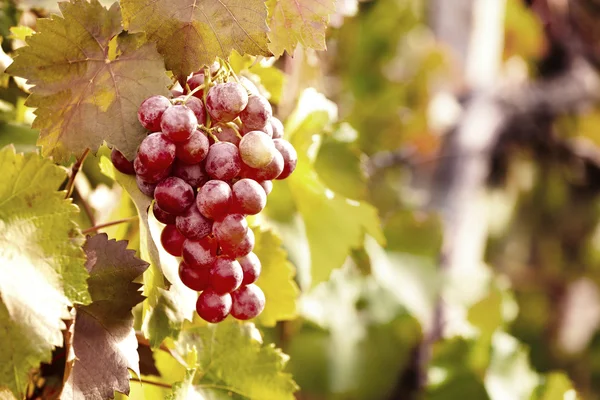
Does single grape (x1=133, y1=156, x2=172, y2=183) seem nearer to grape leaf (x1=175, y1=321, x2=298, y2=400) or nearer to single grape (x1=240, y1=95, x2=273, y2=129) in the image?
single grape (x1=240, y1=95, x2=273, y2=129)

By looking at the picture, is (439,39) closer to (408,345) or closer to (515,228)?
(408,345)

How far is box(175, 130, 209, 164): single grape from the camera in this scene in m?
0.54

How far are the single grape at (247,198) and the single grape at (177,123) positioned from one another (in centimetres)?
6

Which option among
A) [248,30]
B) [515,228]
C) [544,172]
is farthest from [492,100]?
[248,30]

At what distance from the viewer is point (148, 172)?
21.2 inches

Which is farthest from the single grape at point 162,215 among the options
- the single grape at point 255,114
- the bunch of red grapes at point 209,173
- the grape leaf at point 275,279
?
the grape leaf at point 275,279

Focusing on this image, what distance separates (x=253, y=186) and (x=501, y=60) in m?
2.46

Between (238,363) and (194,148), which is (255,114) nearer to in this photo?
(194,148)

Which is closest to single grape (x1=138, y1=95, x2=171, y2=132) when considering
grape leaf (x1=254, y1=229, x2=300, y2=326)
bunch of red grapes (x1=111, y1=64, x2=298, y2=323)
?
bunch of red grapes (x1=111, y1=64, x2=298, y2=323)

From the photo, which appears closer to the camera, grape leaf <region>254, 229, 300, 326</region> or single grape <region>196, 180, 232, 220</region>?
single grape <region>196, 180, 232, 220</region>

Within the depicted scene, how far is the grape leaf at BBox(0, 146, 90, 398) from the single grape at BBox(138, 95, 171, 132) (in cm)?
8

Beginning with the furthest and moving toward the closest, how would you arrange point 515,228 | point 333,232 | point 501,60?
1. point 515,228
2. point 501,60
3. point 333,232

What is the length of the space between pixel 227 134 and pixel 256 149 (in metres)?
0.06

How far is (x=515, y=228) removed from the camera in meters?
3.25
